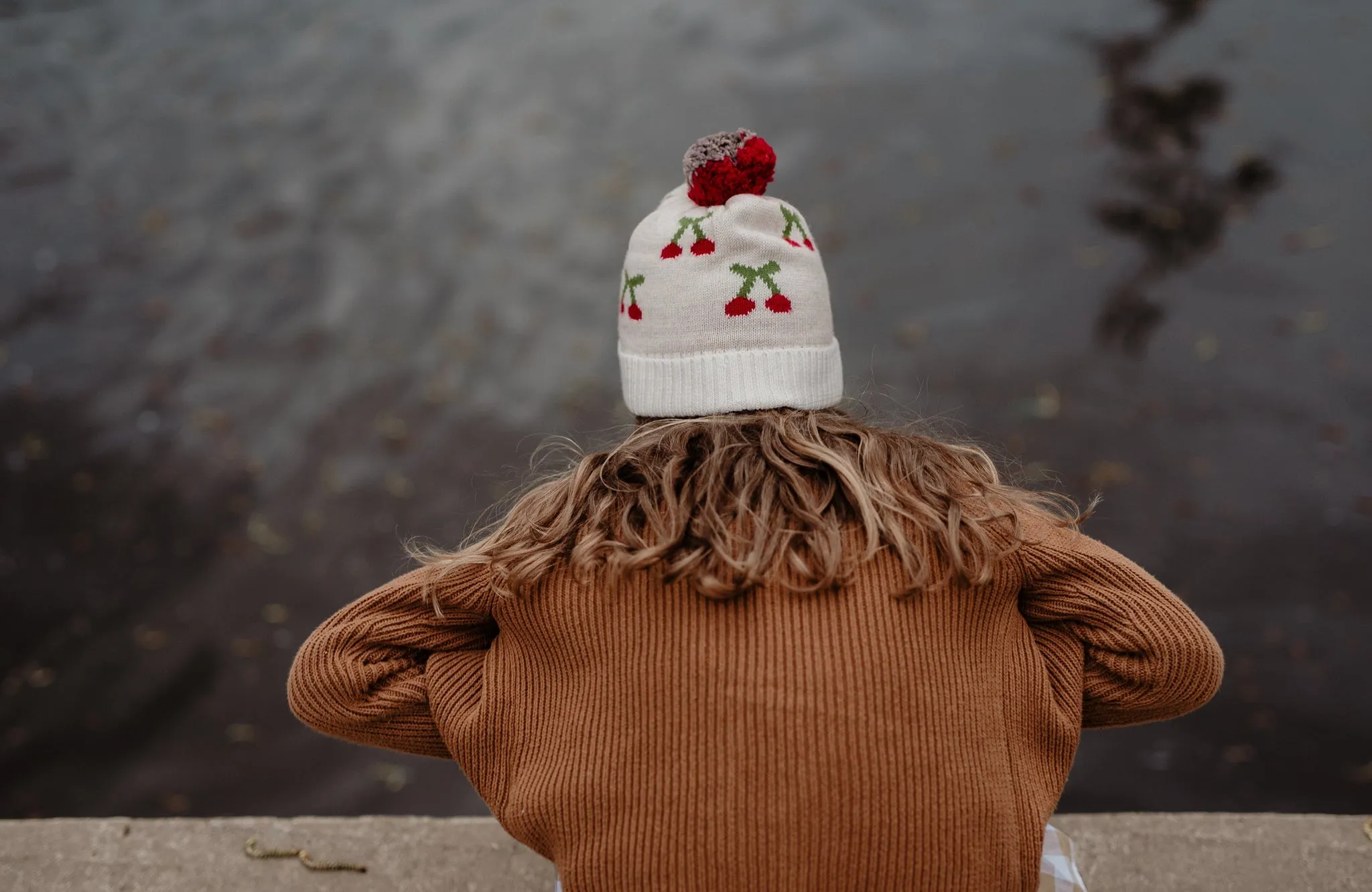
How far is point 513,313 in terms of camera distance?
4.28 meters

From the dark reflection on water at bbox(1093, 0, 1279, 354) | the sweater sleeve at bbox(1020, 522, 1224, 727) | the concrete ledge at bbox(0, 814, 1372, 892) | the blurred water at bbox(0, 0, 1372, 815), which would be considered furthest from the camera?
the dark reflection on water at bbox(1093, 0, 1279, 354)

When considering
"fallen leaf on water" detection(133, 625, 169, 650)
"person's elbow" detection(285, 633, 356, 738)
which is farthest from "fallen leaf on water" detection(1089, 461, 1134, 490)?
"fallen leaf on water" detection(133, 625, 169, 650)

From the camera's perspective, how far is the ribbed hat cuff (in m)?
1.51

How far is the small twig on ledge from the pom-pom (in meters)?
1.45

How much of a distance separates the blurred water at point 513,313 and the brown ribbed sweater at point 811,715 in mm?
2153

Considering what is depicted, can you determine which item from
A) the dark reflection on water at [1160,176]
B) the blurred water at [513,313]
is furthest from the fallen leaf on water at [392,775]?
the dark reflection on water at [1160,176]

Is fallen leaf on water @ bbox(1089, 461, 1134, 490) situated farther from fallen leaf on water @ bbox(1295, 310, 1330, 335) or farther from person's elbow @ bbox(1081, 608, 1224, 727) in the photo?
person's elbow @ bbox(1081, 608, 1224, 727)

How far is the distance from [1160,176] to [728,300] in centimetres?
308

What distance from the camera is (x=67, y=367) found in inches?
168

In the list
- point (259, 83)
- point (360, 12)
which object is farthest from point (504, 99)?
point (259, 83)

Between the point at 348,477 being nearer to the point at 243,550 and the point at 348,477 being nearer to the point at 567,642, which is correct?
the point at 243,550

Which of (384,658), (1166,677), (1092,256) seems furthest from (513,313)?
(1166,677)

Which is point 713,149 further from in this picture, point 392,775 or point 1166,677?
point 392,775

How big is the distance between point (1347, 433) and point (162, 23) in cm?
472
